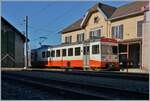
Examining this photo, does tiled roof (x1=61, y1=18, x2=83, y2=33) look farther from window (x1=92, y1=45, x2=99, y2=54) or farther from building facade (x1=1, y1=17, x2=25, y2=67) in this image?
window (x1=92, y1=45, x2=99, y2=54)

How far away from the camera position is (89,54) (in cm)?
3012

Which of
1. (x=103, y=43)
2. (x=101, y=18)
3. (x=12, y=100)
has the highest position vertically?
(x=101, y=18)

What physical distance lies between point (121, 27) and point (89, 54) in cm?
1023

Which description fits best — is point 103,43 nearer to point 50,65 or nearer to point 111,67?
point 111,67

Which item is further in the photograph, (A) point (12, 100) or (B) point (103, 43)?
(B) point (103, 43)

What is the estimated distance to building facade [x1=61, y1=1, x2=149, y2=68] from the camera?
36.2 meters

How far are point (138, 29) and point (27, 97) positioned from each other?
27355 mm

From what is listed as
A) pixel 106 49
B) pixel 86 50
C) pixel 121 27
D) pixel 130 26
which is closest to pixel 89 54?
pixel 86 50

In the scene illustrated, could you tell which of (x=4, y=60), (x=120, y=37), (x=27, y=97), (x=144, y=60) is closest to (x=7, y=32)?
(x=4, y=60)

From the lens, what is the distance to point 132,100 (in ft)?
31.0

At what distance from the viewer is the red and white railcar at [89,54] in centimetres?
2941

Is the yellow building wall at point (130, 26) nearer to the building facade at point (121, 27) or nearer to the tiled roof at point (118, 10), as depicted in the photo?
the building facade at point (121, 27)

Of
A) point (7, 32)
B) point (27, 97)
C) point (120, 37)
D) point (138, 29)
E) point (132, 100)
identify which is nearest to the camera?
point (132, 100)

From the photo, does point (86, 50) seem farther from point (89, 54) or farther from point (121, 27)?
point (121, 27)
